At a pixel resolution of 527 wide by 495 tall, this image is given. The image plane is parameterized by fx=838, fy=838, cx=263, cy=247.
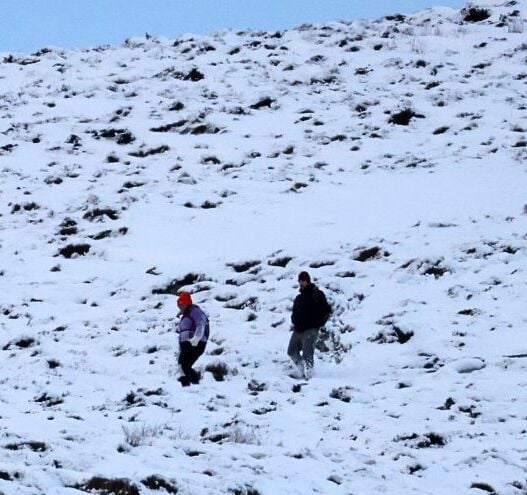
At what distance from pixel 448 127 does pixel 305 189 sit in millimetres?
5323

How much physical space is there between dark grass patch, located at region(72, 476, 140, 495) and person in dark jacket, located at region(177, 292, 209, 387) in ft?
13.4

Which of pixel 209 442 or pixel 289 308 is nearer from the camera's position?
pixel 209 442

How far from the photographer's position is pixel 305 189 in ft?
66.3

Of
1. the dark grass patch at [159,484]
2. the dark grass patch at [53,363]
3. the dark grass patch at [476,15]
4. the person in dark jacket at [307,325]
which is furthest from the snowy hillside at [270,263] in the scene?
the dark grass patch at [476,15]

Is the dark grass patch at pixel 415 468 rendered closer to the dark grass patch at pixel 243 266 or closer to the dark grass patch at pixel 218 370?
the dark grass patch at pixel 218 370

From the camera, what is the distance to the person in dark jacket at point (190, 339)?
11211 millimetres

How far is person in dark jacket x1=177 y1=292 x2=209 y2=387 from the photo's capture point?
11211 mm

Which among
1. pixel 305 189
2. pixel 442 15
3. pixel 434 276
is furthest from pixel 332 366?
pixel 442 15

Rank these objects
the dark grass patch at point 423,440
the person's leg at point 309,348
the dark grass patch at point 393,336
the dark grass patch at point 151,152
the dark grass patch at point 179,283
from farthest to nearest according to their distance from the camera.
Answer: the dark grass patch at point 151,152 < the dark grass patch at point 179,283 < the dark grass patch at point 393,336 < the person's leg at point 309,348 < the dark grass patch at point 423,440

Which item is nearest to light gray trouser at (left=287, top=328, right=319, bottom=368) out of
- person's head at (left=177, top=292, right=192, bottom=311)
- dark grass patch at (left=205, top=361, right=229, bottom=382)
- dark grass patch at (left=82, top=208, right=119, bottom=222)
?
dark grass patch at (left=205, top=361, right=229, bottom=382)

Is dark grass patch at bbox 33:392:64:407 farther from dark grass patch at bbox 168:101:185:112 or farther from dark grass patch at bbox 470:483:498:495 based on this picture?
dark grass patch at bbox 168:101:185:112

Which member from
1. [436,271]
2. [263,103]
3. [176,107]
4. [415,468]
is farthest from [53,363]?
[263,103]

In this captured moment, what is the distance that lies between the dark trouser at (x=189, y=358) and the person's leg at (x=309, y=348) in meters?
1.42

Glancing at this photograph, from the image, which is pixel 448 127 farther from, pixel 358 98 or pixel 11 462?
pixel 11 462
